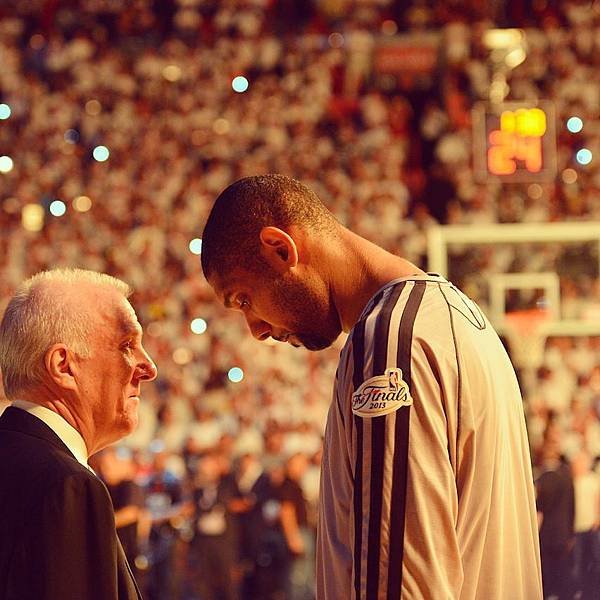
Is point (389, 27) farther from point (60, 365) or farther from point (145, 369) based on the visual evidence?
point (60, 365)

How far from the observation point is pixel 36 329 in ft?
6.51

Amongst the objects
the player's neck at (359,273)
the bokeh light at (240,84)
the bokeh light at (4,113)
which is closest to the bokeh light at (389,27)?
the bokeh light at (240,84)

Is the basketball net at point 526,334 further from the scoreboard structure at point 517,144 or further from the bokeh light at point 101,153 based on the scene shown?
the bokeh light at point 101,153

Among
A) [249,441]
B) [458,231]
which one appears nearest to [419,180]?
[458,231]

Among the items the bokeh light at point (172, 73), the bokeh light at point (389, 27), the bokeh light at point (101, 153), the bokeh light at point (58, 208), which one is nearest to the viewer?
the bokeh light at point (58, 208)

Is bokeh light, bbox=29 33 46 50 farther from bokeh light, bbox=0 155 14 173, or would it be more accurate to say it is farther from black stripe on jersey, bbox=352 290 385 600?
black stripe on jersey, bbox=352 290 385 600

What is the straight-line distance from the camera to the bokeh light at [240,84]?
1413 cm

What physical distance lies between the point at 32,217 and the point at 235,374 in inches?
124

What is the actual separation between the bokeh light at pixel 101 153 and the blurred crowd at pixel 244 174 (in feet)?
0.27

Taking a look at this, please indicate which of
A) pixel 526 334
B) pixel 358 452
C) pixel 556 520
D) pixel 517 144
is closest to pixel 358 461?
pixel 358 452

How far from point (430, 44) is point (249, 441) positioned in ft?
22.6

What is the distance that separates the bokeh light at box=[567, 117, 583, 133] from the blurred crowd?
70 mm

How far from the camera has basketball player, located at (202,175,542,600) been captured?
1.70m

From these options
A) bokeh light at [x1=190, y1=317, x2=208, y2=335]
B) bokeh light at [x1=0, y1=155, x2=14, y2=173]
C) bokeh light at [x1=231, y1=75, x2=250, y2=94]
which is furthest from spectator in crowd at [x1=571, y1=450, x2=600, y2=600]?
bokeh light at [x1=0, y1=155, x2=14, y2=173]
